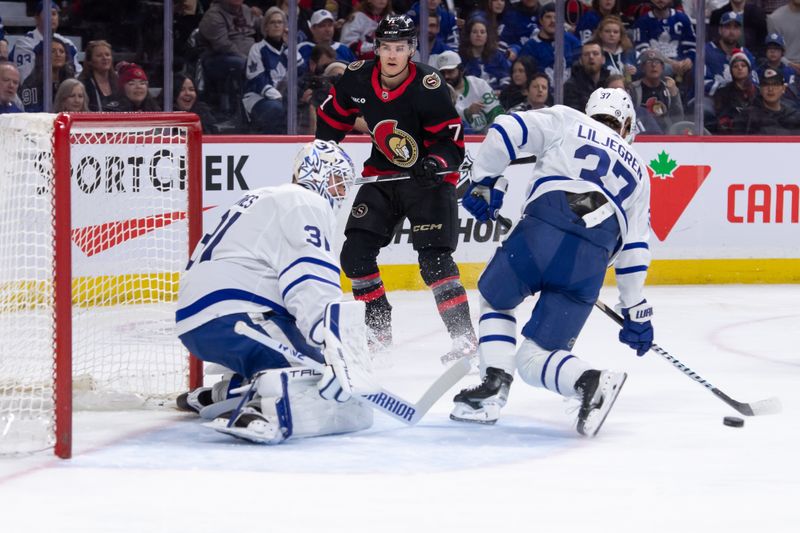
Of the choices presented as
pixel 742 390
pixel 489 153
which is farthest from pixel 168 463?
pixel 742 390

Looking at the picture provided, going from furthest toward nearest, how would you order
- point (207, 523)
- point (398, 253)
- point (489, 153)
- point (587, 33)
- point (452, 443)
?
point (587, 33), point (398, 253), point (489, 153), point (452, 443), point (207, 523)

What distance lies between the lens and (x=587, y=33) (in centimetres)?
688

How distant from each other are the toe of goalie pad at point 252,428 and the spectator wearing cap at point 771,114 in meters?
4.57

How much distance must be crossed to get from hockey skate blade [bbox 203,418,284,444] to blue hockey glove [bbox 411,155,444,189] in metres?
1.45

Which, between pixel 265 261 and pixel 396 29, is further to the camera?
pixel 396 29

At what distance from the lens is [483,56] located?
22.1 ft

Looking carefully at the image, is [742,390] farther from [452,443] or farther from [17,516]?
[17,516]

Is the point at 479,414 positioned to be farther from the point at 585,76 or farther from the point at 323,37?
the point at 585,76

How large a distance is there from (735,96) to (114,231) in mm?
3979

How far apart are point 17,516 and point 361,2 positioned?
14.9ft

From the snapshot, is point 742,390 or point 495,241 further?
point 495,241

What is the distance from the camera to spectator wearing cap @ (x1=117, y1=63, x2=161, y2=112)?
6055mm

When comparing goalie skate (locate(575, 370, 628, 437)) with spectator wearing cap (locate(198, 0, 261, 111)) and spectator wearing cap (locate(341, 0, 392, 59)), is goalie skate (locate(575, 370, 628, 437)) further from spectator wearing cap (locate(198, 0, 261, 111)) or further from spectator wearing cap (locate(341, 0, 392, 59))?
spectator wearing cap (locate(341, 0, 392, 59))

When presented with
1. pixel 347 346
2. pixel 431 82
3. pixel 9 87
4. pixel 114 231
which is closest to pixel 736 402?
pixel 347 346
